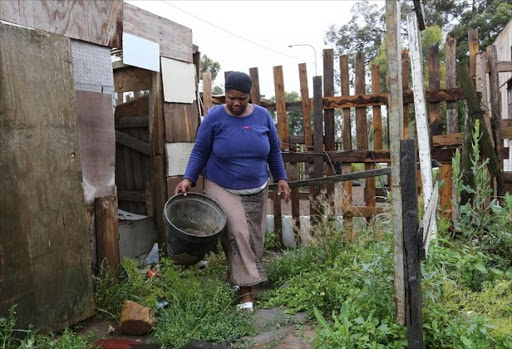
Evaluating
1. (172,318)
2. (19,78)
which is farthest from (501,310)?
(19,78)

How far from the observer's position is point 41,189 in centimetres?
312

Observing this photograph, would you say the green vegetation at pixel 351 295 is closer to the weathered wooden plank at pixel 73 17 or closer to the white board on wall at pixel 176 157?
the white board on wall at pixel 176 157

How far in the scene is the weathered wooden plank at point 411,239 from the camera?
84.6 inches

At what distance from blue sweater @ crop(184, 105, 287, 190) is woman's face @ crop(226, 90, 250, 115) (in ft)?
0.29

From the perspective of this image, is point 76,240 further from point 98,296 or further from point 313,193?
point 313,193

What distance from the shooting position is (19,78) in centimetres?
302

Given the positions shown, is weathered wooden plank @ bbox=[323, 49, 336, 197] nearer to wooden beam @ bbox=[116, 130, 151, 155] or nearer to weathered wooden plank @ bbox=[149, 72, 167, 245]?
weathered wooden plank @ bbox=[149, 72, 167, 245]

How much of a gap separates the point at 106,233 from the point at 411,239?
2.75 meters

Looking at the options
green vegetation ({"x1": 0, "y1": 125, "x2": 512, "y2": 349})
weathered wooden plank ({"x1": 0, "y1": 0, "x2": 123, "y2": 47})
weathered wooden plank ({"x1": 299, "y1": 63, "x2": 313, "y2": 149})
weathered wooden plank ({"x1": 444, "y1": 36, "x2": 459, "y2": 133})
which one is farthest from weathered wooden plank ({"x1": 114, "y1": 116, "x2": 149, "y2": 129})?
weathered wooden plank ({"x1": 444, "y1": 36, "x2": 459, "y2": 133})

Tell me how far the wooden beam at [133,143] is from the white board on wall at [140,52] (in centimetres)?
134

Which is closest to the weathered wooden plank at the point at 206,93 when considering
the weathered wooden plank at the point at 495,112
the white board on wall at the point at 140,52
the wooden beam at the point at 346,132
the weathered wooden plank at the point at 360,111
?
the white board on wall at the point at 140,52

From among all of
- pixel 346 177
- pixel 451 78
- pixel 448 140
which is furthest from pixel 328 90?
pixel 448 140

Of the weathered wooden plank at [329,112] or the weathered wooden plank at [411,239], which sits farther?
the weathered wooden plank at [329,112]

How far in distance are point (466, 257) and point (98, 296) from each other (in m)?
2.90
